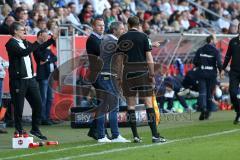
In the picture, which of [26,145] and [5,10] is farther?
[5,10]

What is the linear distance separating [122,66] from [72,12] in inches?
374

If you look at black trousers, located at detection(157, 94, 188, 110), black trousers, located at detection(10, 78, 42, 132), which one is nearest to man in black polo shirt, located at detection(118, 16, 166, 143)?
black trousers, located at detection(10, 78, 42, 132)

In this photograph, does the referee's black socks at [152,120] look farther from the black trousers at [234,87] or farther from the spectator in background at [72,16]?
the spectator in background at [72,16]

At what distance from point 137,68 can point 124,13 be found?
447 inches

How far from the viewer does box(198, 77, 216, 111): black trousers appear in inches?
792

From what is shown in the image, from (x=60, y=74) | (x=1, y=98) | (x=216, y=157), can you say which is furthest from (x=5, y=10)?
(x=216, y=157)

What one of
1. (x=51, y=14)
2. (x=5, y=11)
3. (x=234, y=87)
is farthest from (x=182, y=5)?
(x=234, y=87)

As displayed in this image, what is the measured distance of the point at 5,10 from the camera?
20.8m

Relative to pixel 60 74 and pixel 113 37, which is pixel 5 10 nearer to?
pixel 60 74

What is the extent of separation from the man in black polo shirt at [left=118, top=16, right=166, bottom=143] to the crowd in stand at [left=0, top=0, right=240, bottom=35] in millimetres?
4581

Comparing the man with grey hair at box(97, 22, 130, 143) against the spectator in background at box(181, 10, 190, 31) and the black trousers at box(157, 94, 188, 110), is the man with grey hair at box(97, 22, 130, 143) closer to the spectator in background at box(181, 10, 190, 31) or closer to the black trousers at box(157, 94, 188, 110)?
the black trousers at box(157, 94, 188, 110)

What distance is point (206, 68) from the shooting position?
790 inches

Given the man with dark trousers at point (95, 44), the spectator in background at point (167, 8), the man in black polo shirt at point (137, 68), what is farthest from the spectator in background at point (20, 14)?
the spectator in background at point (167, 8)

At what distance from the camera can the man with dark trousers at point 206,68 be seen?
65.6 ft
